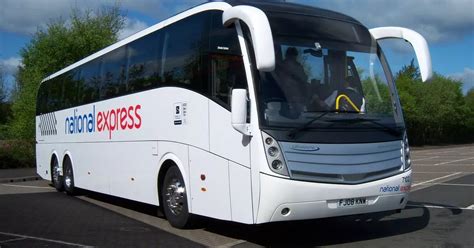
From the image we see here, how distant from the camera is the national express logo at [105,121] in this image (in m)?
10.8

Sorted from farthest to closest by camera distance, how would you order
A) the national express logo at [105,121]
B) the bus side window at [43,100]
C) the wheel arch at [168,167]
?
1. the bus side window at [43,100]
2. the national express logo at [105,121]
3. the wheel arch at [168,167]

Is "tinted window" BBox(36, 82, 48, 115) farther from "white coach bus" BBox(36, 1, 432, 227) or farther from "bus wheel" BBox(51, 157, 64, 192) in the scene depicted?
"white coach bus" BBox(36, 1, 432, 227)

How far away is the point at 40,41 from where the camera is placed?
30.1 metres

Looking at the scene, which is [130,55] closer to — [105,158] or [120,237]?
[105,158]

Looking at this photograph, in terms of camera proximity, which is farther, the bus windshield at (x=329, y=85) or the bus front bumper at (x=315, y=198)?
the bus windshield at (x=329, y=85)

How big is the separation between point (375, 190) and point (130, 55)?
590 centimetres

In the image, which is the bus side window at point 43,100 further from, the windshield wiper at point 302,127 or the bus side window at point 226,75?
the windshield wiper at point 302,127

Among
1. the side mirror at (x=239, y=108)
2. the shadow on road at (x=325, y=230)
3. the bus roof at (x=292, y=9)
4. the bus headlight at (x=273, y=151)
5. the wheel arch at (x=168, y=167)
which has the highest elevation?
the bus roof at (x=292, y=9)

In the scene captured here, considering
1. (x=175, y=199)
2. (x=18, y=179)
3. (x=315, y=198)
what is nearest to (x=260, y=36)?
(x=315, y=198)

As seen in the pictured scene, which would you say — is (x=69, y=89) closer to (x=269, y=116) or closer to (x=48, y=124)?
(x=48, y=124)

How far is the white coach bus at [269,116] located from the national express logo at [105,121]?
1.00ft

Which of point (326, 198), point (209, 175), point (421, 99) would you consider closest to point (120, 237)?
point (209, 175)

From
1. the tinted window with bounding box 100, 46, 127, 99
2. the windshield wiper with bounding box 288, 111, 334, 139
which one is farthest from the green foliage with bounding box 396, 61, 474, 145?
the windshield wiper with bounding box 288, 111, 334, 139

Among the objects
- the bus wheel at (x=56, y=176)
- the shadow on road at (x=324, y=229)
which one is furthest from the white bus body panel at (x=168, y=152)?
the bus wheel at (x=56, y=176)
